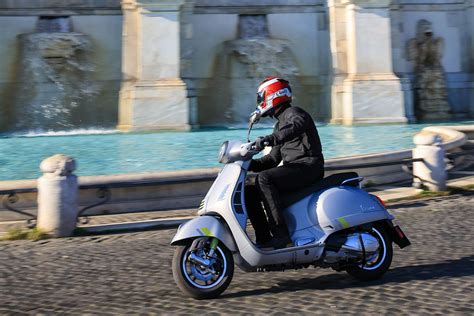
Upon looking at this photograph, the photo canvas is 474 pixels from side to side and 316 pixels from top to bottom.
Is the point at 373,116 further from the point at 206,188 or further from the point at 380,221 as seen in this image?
the point at 380,221

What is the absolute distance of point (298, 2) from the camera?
21234 mm

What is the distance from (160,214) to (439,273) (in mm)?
3797

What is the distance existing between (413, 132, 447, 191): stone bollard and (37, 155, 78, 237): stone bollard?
4.40 metres

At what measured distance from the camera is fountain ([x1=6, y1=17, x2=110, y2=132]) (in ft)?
64.8

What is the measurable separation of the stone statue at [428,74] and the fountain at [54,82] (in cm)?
891

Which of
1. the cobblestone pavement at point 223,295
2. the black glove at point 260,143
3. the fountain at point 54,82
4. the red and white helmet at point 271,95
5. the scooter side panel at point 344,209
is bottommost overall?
the cobblestone pavement at point 223,295

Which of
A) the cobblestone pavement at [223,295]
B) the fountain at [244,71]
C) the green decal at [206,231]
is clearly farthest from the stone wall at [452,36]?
the green decal at [206,231]

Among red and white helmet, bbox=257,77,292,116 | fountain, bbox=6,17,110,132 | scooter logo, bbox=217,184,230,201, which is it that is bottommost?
scooter logo, bbox=217,184,230,201

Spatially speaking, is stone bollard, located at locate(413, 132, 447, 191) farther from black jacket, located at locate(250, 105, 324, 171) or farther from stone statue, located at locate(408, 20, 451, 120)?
stone statue, located at locate(408, 20, 451, 120)

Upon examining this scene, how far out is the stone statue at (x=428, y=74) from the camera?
67.9ft

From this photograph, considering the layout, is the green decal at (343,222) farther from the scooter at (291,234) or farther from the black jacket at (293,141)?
the black jacket at (293,141)

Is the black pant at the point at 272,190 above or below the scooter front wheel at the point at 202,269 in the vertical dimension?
above

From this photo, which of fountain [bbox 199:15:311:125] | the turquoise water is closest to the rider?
the turquoise water

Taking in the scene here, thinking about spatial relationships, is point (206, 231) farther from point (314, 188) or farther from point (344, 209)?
point (344, 209)
